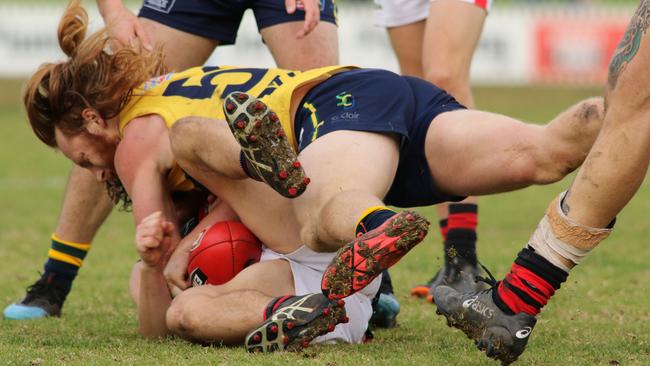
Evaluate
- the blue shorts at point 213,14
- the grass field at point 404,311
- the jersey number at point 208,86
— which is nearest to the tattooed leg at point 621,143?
the grass field at point 404,311

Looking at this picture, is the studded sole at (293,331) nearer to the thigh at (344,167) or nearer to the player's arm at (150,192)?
the thigh at (344,167)

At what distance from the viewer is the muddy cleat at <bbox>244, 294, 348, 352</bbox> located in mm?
3818

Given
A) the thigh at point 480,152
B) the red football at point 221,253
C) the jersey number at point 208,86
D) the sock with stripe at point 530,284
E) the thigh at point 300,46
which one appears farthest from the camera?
the thigh at point 300,46

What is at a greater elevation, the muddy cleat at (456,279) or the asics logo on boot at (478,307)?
the asics logo on boot at (478,307)

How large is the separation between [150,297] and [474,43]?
2548 millimetres

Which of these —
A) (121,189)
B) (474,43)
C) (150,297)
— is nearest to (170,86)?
(121,189)

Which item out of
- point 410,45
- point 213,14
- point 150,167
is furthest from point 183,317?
point 410,45

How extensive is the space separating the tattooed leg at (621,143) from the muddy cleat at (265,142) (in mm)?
989

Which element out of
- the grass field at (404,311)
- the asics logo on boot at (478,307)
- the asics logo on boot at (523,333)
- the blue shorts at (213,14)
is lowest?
the grass field at (404,311)

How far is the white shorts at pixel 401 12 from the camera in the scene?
6.45 metres

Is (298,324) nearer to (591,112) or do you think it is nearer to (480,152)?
(480,152)

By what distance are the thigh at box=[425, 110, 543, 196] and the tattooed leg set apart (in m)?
0.71

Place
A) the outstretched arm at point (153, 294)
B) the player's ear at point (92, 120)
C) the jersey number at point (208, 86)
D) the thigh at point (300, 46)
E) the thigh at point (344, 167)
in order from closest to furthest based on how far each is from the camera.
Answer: the thigh at point (344, 167)
the outstretched arm at point (153, 294)
the jersey number at point (208, 86)
the player's ear at point (92, 120)
the thigh at point (300, 46)

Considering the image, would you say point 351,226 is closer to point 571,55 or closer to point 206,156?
point 206,156
